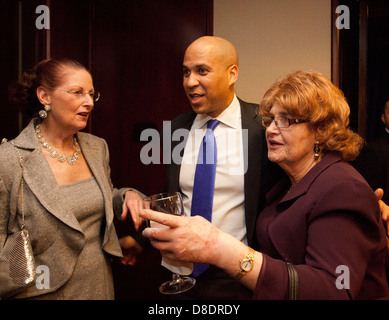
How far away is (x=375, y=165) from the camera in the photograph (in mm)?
1998

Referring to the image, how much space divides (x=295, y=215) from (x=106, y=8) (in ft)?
7.81

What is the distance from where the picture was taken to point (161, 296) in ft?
8.80

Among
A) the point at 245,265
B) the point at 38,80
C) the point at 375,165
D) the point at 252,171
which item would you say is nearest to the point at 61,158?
the point at 38,80

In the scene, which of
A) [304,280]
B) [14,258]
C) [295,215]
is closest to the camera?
[304,280]

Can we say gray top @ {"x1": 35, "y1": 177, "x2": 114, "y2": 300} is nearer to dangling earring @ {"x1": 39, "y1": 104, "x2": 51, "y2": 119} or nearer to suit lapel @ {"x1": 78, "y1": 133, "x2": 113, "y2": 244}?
suit lapel @ {"x1": 78, "y1": 133, "x2": 113, "y2": 244}

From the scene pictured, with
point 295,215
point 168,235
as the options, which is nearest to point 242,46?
point 295,215

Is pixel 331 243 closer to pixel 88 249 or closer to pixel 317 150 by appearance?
pixel 317 150

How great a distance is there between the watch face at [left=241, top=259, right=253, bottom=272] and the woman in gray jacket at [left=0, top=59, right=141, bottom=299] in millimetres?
816

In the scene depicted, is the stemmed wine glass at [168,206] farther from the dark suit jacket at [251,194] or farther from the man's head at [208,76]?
the man's head at [208,76]

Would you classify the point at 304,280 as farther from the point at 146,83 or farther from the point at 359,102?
the point at 146,83

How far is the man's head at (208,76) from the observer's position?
182cm

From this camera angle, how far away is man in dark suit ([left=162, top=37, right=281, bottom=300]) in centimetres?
169

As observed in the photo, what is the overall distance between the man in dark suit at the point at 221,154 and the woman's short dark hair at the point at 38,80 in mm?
644

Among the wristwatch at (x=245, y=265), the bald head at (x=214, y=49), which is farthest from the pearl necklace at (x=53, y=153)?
the wristwatch at (x=245, y=265)
